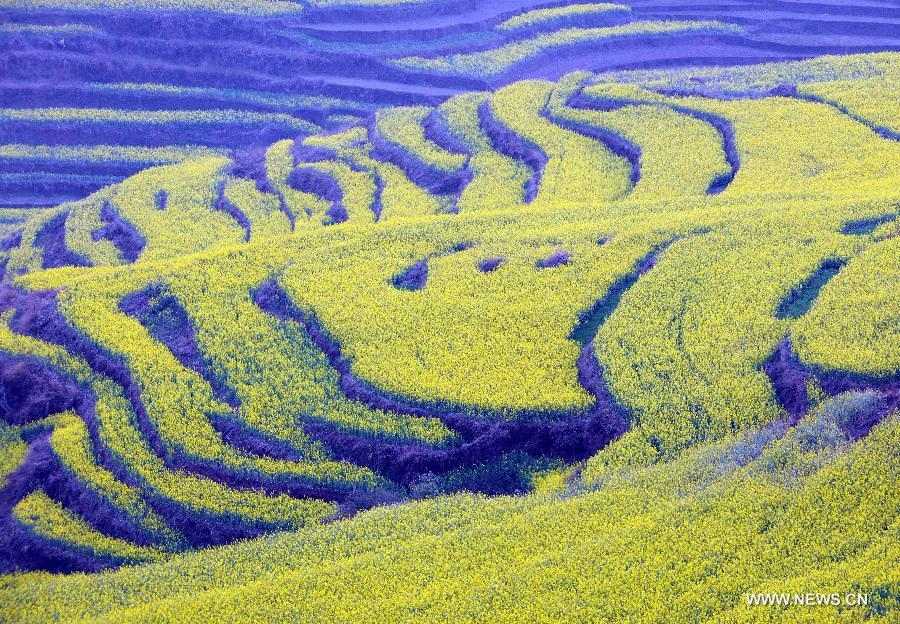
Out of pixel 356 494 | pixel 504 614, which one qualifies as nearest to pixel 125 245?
pixel 356 494

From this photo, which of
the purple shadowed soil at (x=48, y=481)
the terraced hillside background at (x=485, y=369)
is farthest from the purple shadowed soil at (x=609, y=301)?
the purple shadowed soil at (x=48, y=481)

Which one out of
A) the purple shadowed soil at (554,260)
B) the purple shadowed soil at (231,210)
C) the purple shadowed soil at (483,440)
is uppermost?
the purple shadowed soil at (554,260)

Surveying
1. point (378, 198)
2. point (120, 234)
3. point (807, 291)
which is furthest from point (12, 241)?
point (807, 291)

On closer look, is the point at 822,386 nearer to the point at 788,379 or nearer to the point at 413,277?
the point at 788,379

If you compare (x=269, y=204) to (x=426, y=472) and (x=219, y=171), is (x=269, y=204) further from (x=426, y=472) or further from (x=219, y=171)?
(x=426, y=472)

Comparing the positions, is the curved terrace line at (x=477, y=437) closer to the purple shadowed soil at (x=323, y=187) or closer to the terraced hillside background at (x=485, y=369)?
the terraced hillside background at (x=485, y=369)

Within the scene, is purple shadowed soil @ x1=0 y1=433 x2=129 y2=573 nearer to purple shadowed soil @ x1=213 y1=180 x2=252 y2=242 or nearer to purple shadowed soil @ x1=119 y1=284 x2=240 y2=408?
purple shadowed soil @ x1=119 y1=284 x2=240 y2=408
